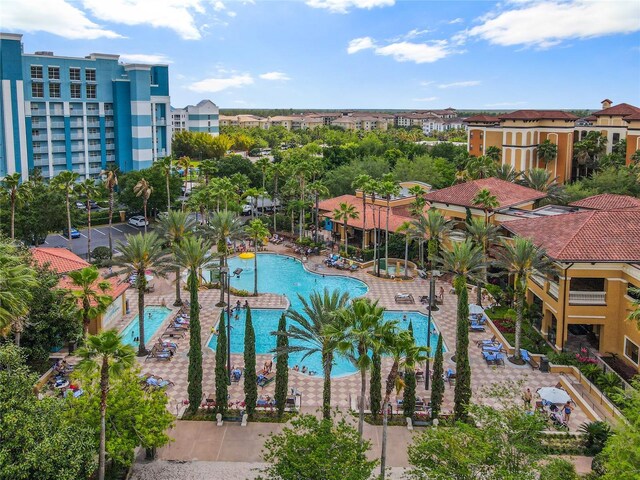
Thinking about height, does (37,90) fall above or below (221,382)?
above

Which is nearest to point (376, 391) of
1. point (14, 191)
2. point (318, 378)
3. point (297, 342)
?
point (318, 378)

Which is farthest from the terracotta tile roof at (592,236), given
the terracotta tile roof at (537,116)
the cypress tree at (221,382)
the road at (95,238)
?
the terracotta tile roof at (537,116)

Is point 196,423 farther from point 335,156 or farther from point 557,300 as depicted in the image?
point 335,156

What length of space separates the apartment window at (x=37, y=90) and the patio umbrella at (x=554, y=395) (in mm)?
71744

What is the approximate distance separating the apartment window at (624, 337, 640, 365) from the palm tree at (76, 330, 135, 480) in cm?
2607

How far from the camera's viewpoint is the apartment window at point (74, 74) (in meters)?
75.2

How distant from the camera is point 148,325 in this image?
38.4 metres

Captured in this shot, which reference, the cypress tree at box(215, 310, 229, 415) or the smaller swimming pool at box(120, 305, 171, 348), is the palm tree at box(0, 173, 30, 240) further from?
the cypress tree at box(215, 310, 229, 415)

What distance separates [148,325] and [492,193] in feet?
103

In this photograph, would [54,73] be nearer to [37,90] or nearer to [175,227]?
[37,90]

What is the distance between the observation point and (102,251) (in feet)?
165

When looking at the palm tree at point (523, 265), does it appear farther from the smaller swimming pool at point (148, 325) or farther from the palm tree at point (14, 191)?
the palm tree at point (14, 191)

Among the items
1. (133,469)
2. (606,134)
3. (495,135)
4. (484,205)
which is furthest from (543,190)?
(133,469)

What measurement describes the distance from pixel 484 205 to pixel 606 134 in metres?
44.8
